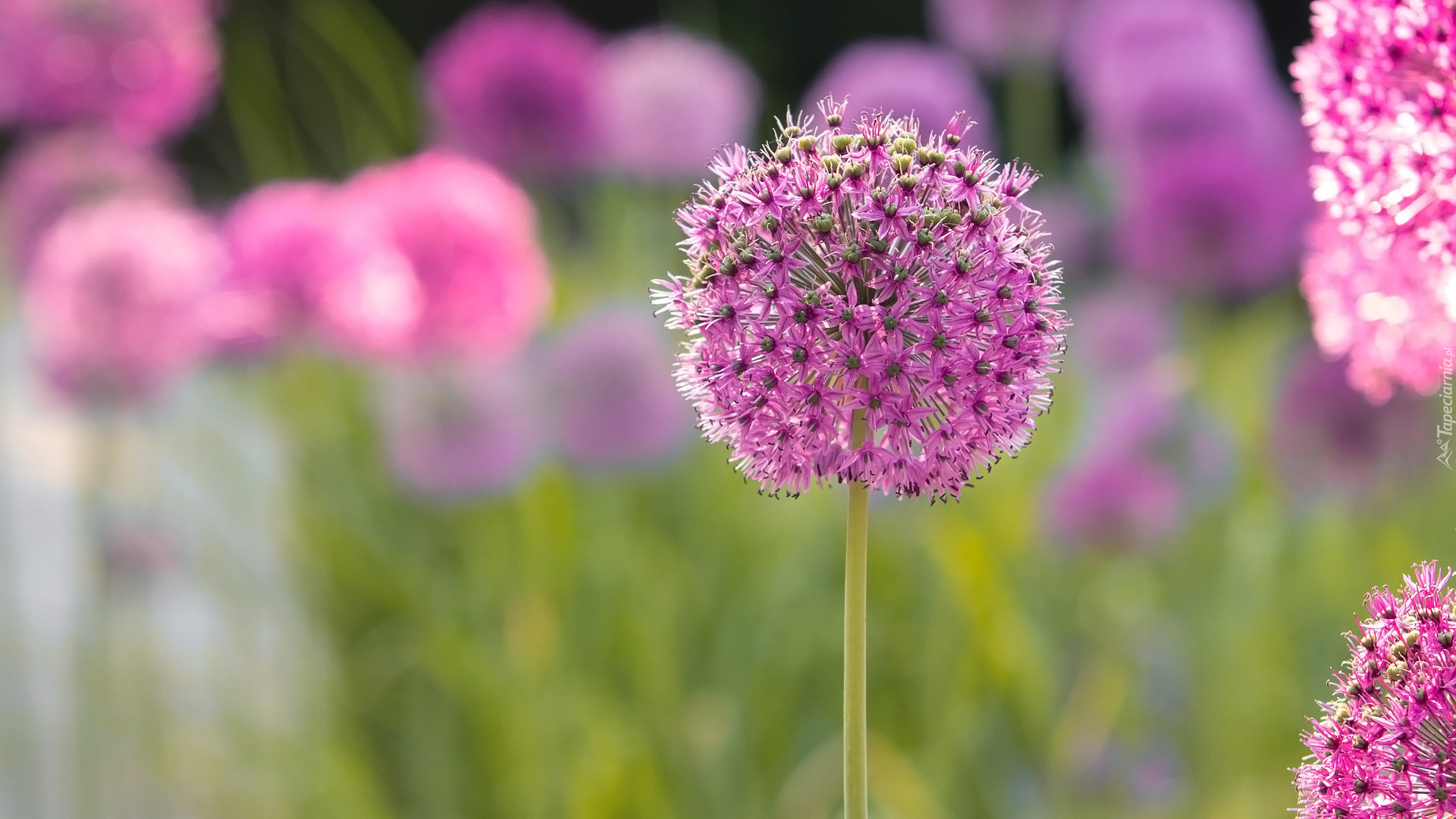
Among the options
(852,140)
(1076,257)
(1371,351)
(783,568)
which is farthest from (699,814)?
(852,140)

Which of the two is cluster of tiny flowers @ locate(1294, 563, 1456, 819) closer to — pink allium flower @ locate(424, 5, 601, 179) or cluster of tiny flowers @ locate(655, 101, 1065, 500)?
cluster of tiny flowers @ locate(655, 101, 1065, 500)

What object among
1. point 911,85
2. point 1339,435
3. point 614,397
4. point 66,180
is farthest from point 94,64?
point 1339,435

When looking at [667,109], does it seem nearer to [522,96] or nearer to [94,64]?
[522,96]

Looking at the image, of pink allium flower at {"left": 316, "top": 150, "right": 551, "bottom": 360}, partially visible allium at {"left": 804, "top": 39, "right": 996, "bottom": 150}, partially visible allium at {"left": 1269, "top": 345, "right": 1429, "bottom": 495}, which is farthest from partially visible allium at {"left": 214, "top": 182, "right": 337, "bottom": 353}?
partially visible allium at {"left": 1269, "top": 345, "right": 1429, "bottom": 495}

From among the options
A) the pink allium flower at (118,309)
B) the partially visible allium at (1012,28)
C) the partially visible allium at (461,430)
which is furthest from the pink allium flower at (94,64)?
the partially visible allium at (1012,28)

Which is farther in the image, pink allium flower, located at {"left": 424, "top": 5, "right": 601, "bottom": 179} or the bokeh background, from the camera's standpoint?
pink allium flower, located at {"left": 424, "top": 5, "right": 601, "bottom": 179}

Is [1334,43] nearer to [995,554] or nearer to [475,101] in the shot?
[995,554]
